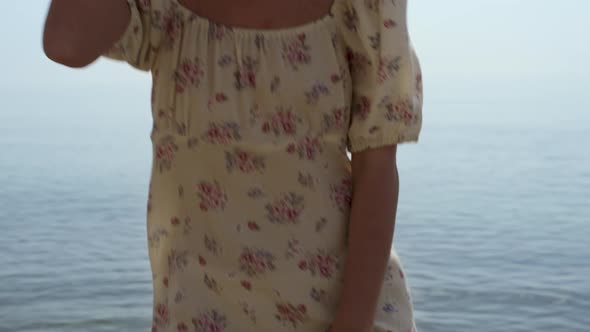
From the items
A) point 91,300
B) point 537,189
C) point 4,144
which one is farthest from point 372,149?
point 4,144

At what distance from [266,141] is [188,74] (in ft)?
0.40

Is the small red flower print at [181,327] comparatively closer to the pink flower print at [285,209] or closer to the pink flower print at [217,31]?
the pink flower print at [285,209]

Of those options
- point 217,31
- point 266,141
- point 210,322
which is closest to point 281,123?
point 266,141

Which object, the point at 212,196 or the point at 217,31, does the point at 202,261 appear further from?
the point at 217,31

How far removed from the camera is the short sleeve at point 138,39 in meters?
1.31

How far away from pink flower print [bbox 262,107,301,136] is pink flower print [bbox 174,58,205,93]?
3.8 inches

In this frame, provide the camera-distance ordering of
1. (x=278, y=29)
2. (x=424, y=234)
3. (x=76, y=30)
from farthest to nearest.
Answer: (x=424, y=234), (x=278, y=29), (x=76, y=30)

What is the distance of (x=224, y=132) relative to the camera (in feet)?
4.36

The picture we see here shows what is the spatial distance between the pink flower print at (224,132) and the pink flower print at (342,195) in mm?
132

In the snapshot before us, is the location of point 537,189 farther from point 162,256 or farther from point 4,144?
point 162,256

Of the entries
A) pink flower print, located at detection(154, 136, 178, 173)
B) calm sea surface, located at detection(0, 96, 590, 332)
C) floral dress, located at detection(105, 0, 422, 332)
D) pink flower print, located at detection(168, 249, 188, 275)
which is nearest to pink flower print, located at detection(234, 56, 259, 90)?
floral dress, located at detection(105, 0, 422, 332)

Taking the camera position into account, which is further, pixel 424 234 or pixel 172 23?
pixel 424 234

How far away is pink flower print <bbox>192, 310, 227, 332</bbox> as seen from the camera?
1.34m

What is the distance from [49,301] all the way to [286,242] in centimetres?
358
